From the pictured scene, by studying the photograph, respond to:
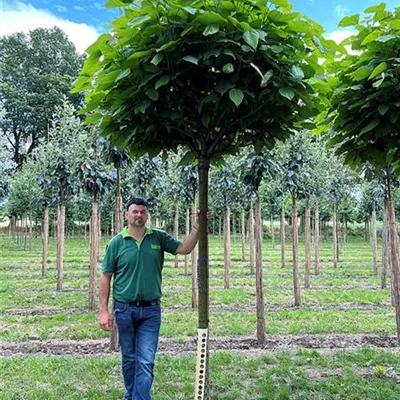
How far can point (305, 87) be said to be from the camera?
295cm

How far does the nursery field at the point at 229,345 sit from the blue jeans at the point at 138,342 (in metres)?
1.13

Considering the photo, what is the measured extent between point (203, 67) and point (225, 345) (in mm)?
5872

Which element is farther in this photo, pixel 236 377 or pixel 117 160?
pixel 117 160

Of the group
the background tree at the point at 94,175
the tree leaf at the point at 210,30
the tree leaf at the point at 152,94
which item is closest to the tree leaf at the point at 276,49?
the tree leaf at the point at 210,30

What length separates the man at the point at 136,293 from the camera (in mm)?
3863

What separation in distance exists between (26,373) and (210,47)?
205 inches

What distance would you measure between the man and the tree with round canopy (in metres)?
0.67

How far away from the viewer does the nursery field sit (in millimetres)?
5172

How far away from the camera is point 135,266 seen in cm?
395

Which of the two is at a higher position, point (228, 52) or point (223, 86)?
point (228, 52)

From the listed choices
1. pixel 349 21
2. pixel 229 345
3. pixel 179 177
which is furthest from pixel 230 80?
pixel 179 177

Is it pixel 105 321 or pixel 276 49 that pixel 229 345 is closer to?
pixel 105 321

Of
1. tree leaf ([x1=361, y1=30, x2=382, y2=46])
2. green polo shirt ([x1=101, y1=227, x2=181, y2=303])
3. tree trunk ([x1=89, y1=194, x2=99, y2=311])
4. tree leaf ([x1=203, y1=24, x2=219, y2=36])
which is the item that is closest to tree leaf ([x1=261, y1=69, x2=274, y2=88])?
tree leaf ([x1=203, y1=24, x2=219, y2=36])

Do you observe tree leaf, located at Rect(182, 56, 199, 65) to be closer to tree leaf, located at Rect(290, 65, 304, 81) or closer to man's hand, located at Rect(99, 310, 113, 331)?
tree leaf, located at Rect(290, 65, 304, 81)
